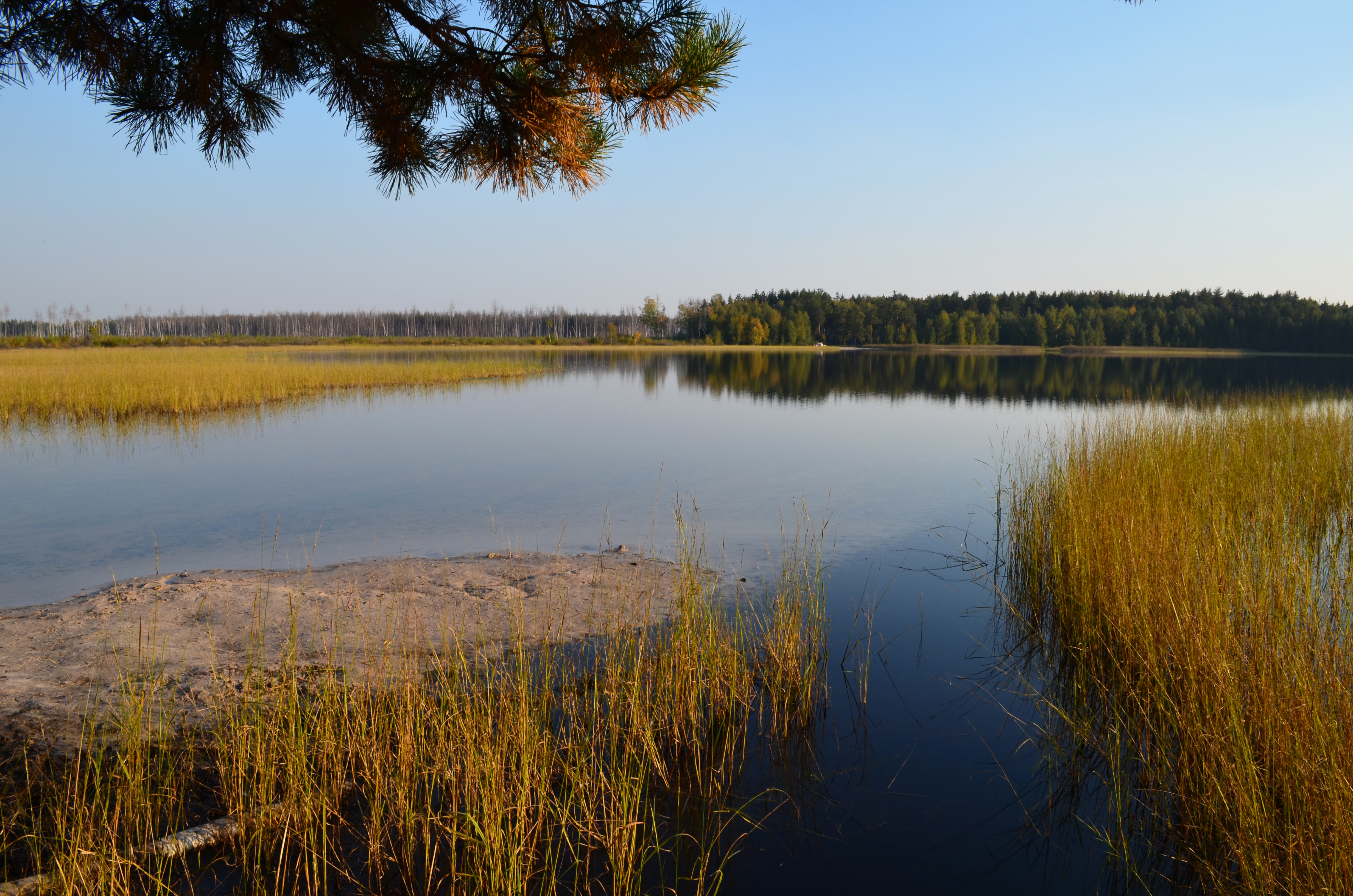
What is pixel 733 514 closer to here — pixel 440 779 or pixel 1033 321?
pixel 440 779

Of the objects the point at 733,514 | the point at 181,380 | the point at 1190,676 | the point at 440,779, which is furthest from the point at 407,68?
the point at 181,380

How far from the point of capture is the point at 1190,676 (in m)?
3.05

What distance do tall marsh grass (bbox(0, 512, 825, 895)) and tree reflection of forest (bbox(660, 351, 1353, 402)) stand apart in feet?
31.4

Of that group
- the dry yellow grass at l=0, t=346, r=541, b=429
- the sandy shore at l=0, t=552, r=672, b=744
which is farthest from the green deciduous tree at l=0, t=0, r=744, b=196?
the dry yellow grass at l=0, t=346, r=541, b=429

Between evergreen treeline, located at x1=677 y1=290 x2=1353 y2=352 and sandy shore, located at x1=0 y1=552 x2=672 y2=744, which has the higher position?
evergreen treeline, located at x1=677 y1=290 x2=1353 y2=352

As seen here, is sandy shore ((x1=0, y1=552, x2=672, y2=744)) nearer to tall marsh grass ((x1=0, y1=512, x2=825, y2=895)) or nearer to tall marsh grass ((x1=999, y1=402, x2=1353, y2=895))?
tall marsh grass ((x1=0, y1=512, x2=825, y2=895))

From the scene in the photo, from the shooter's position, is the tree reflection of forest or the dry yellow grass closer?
the dry yellow grass

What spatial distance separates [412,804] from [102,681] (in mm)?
1986

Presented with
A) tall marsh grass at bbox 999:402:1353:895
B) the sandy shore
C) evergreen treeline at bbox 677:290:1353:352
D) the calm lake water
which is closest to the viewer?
tall marsh grass at bbox 999:402:1353:895

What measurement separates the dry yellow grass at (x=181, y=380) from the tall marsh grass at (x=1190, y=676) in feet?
51.2

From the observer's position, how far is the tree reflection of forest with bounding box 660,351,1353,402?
22.1m

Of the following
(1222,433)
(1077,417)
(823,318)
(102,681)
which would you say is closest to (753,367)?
(1077,417)

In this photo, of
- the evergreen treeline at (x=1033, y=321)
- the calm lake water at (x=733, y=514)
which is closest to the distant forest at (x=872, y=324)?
the evergreen treeline at (x=1033, y=321)

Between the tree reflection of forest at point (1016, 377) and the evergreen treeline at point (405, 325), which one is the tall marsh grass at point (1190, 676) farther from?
the evergreen treeline at point (405, 325)
